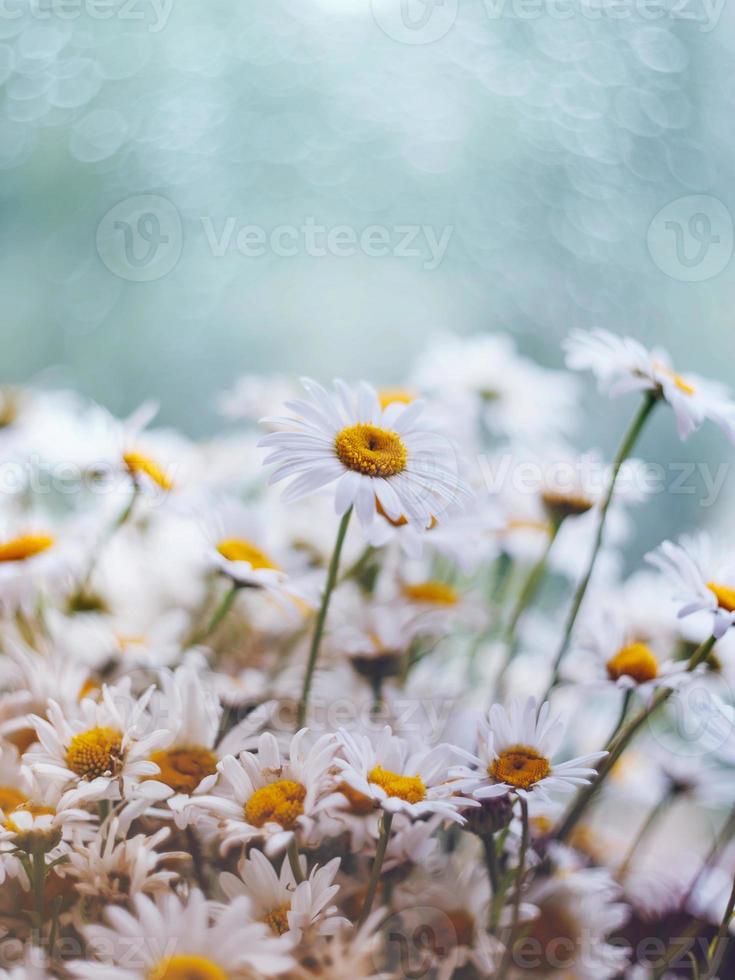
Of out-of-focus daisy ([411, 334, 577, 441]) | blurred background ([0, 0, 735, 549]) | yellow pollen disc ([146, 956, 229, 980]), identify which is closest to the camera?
yellow pollen disc ([146, 956, 229, 980])

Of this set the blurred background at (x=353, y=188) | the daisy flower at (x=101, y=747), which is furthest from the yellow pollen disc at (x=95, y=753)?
the blurred background at (x=353, y=188)

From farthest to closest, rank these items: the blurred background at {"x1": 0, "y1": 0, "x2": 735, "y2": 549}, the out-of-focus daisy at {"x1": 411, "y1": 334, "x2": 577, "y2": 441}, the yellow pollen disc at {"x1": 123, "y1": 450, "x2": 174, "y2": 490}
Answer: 1. the blurred background at {"x1": 0, "y1": 0, "x2": 735, "y2": 549}
2. the out-of-focus daisy at {"x1": 411, "y1": 334, "x2": 577, "y2": 441}
3. the yellow pollen disc at {"x1": 123, "y1": 450, "x2": 174, "y2": 490}

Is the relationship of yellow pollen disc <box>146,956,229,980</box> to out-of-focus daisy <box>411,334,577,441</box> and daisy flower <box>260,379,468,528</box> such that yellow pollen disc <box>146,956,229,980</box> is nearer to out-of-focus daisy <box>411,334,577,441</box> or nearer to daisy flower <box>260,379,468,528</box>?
daisy flower <box>260,379,468,528</box>

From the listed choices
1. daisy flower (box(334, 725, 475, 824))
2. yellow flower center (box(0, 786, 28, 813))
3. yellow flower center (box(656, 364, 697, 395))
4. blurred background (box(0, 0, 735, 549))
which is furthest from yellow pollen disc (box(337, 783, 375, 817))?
blurred background (box(0, 0, 735, 549))

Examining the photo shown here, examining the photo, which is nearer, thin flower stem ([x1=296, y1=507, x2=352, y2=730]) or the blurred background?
thin flower stem ([x1=296, y1=507, x2=352, y2=730])

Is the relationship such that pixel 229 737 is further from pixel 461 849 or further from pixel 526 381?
pixel 526 381

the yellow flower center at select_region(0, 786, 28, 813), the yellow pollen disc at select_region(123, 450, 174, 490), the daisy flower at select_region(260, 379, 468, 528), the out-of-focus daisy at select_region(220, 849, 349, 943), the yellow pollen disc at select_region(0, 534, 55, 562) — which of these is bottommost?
the yellow flower center at select_region(0, 786, 28, 813)

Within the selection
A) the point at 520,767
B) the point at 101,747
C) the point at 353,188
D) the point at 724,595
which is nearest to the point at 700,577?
the point at 724,595

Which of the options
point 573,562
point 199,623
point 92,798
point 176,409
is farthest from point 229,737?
point 176,409
